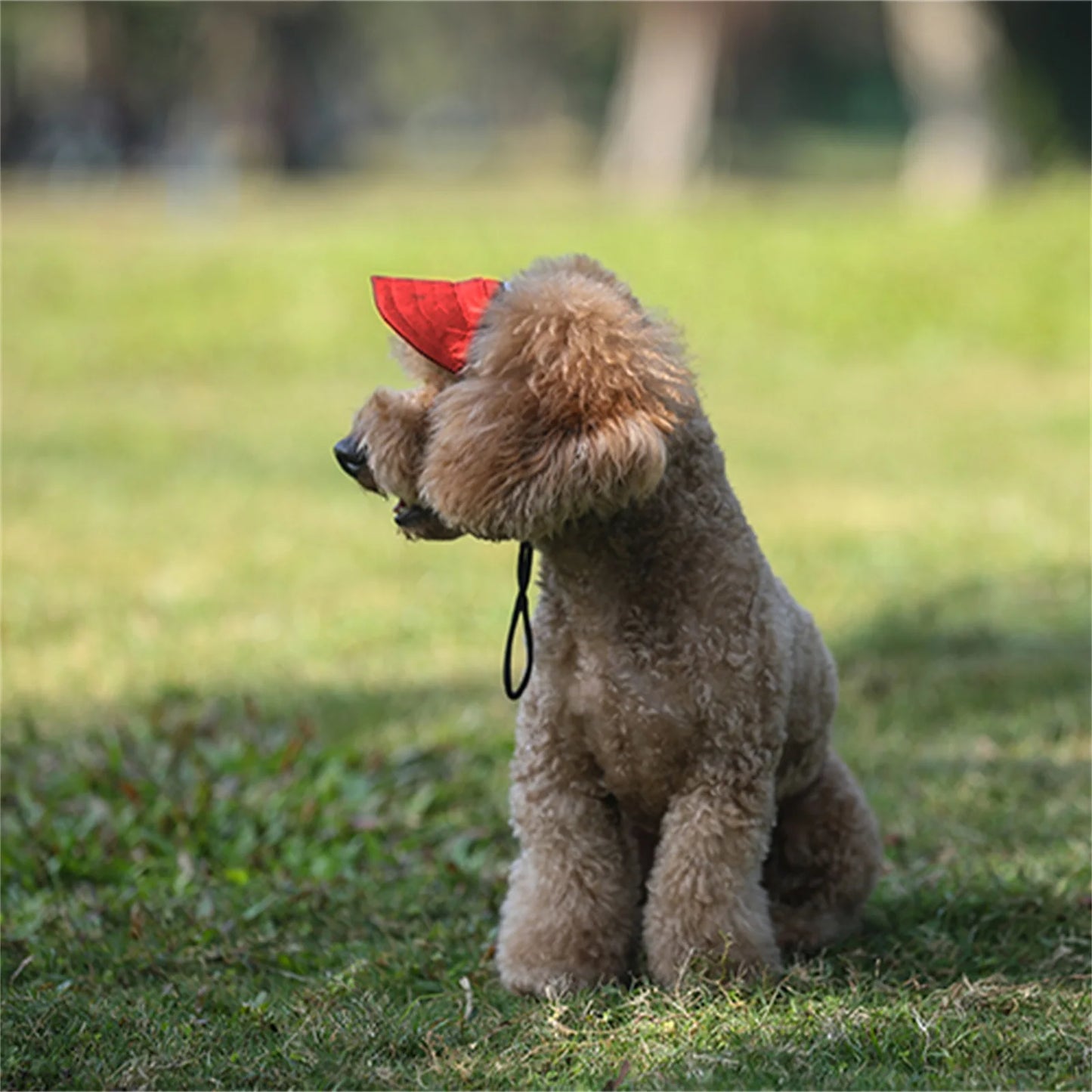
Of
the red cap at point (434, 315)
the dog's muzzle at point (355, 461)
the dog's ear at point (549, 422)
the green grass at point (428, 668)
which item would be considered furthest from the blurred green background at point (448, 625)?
the dog's muzzle at point (355, 461)

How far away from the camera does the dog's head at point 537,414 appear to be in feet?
10.6

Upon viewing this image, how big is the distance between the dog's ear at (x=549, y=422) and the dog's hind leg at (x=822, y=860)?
3.54ft

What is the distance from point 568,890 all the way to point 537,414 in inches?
43.4

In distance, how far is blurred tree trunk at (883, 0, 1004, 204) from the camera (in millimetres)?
22438

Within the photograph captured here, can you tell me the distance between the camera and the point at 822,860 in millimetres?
3984

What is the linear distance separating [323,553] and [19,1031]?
5291mm

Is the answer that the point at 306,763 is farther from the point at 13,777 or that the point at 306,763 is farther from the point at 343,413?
the point at 343,413

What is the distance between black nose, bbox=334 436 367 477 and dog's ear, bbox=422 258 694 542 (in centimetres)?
20

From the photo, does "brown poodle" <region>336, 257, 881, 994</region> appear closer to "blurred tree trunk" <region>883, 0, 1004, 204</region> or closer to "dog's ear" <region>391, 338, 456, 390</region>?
"dog's ear" <region>391, 338, 456, 390</region>

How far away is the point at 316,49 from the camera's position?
1838 inches

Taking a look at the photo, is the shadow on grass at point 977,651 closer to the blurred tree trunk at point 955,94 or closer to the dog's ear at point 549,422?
the dog's ear at point 549,422

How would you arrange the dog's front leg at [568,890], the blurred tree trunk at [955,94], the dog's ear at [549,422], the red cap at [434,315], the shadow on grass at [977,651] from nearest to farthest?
the dog's ear at [549,422]
the red cap at [434,315]
the dog's front leg at [568,890]
the shadow on grass at [977,651]
the blurred tree trunk at [955,94]

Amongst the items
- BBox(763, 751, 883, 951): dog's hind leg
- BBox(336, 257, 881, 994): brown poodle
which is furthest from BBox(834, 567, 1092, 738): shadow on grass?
BBox(336, 257, 881, 994): brown poodle

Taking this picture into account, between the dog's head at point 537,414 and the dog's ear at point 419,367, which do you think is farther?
the dog's ear at point 419,367
